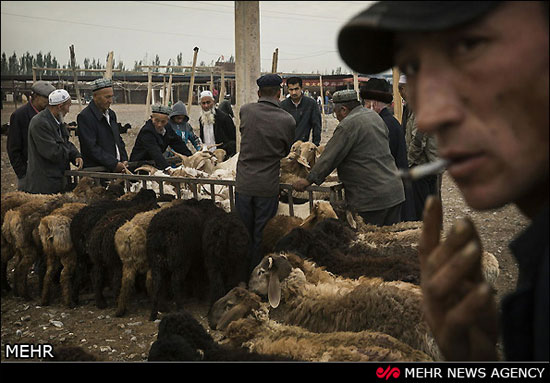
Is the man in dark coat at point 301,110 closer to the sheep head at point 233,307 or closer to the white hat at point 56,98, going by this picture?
the white hat at point 56,98

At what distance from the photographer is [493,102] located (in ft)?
2.22

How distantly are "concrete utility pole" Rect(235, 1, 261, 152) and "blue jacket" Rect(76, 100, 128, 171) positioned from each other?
1.81m

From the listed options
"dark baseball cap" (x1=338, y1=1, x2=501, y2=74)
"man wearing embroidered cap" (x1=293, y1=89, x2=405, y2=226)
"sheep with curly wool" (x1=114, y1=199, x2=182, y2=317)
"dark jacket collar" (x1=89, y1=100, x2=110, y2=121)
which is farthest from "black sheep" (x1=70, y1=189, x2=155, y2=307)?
"dark baseball cap" (x1=338, y1=1, x2=501, y2=74)

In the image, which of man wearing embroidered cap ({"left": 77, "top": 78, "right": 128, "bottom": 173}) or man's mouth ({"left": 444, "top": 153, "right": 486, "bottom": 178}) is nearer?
man's mouth ({"left": 444, "top": 153, "right": 486, "bottom": 178})

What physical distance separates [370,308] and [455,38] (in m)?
2.95

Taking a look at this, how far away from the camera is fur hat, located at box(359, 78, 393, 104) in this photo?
6477 mm

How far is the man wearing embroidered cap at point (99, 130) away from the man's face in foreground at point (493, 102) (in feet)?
20.8

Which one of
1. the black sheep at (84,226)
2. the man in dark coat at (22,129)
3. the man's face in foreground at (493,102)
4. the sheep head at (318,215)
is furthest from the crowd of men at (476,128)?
the man in dark coat at (22,129)

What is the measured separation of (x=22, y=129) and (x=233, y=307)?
4742 mm

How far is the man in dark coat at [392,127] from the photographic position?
629 cm

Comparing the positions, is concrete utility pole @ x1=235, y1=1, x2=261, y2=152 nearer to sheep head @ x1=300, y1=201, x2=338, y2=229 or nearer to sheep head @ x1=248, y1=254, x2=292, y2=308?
sheep head @ x1=300, y1=201, x2=338, y2=229

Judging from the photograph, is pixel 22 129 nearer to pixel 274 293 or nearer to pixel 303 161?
pixel 303 161

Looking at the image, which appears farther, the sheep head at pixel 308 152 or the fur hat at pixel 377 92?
the sheep head at pixel 308 152
